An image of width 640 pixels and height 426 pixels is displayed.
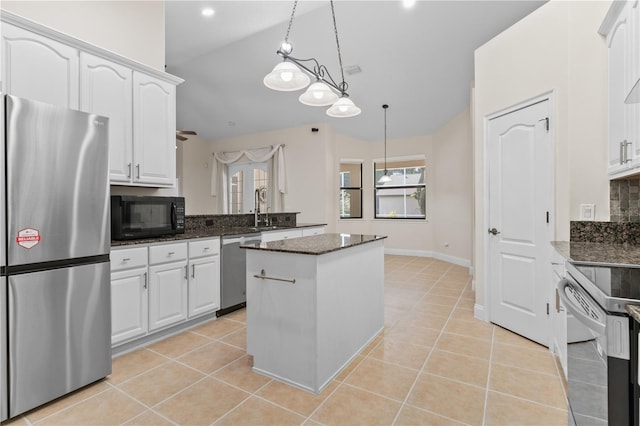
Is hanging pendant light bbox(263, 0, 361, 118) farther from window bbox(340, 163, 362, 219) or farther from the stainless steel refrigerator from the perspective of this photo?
window bbox(340, 163, 362, 219)

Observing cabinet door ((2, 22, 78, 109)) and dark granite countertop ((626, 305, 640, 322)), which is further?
cabinet door ((2, 22, 78, 109))

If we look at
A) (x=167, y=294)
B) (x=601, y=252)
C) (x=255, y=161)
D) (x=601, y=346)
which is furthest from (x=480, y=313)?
(x=255, y=161)

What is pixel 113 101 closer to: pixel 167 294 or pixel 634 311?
pixel 167 294

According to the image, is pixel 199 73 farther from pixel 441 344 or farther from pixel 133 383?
pixel 441 344

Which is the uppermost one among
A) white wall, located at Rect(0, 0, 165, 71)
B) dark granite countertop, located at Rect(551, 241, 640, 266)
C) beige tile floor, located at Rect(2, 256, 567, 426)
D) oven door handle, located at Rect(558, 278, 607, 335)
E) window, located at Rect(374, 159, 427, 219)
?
white wall, located at Rect(0, 0, 165, 71)

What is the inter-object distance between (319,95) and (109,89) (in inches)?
70.5

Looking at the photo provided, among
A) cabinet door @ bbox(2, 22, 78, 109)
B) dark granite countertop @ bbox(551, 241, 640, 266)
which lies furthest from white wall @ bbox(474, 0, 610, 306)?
cabinet door @ bbox(2, 22, 78, 109)

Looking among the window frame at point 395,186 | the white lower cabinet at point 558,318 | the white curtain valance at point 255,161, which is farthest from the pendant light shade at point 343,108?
the window frame at point 395,186

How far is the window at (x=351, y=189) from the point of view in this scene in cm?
770

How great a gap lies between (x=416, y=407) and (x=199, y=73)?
5860mm

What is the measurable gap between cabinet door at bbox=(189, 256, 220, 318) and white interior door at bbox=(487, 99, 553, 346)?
9.19ft

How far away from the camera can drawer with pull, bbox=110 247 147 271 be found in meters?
2.41

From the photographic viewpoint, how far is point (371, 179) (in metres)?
7.63

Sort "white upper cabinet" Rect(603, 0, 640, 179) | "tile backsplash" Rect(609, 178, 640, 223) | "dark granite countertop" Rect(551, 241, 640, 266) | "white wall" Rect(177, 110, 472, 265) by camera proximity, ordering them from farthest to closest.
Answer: "white wall" Rect(177, 110, 472, 265)
"tile backsplash" Rect(609, 178, 640, 223)
"white upper cabinet" Rect(603, 0, 640, 179)
"dark granite countertop" Rect(551, 241, 640, 266)
